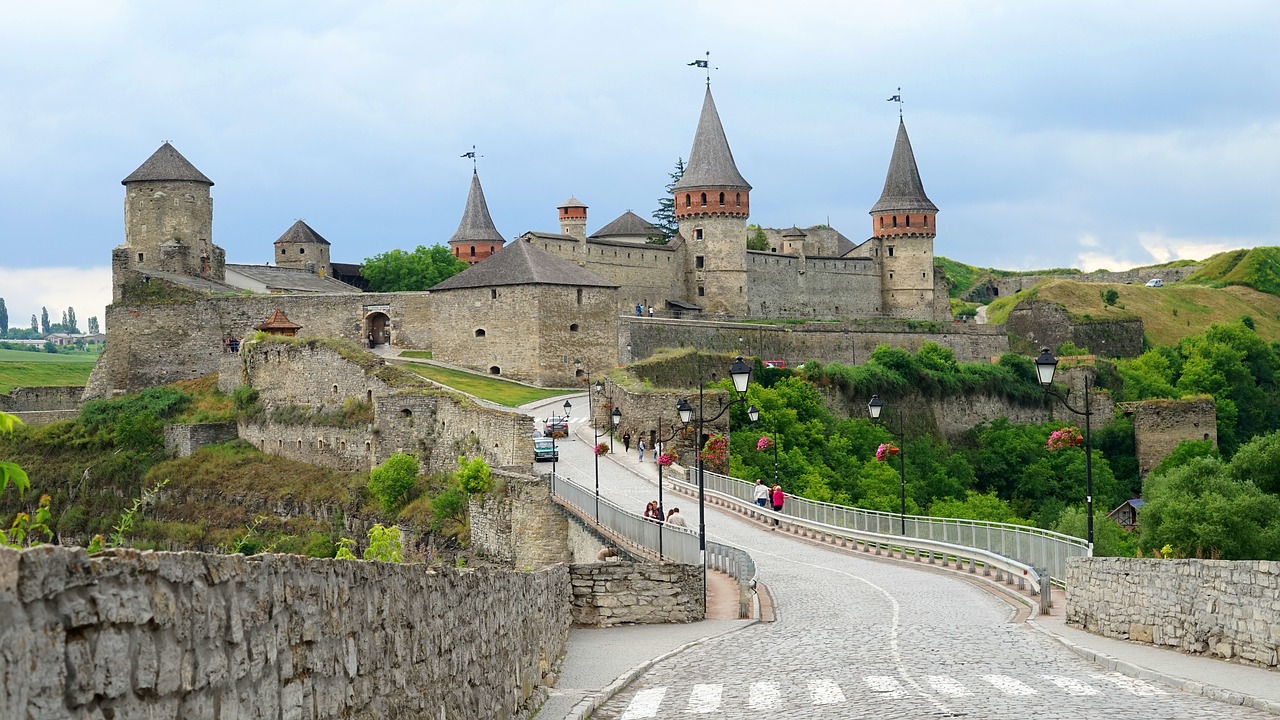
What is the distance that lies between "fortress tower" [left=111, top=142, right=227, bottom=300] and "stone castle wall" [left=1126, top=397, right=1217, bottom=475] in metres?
42.6

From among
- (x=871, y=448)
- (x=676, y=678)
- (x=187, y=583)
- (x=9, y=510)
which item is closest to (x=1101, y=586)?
(x=676, y=678)

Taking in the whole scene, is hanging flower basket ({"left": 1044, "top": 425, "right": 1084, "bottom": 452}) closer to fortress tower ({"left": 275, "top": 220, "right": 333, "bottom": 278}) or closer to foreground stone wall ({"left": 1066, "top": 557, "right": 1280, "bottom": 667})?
foreground stone wall ({"left": 1066, "top": 557, "right": 1280, "bottom": 667})

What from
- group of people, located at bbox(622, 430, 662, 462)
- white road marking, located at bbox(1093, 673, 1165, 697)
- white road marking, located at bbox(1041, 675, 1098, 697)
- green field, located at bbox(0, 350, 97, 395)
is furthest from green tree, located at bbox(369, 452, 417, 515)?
green field, located at bbox(0, 350, 97, 395)

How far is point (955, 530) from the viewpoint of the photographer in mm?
28562

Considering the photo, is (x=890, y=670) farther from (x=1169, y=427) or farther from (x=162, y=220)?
(x=1169, y=427)

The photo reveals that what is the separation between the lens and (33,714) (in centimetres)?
463

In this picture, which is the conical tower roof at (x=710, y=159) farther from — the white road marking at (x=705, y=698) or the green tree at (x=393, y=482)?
the white road marking at (x=705, y=698)

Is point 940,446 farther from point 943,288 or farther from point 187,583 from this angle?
point 187,583

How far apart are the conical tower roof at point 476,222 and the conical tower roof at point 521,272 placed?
108 feet

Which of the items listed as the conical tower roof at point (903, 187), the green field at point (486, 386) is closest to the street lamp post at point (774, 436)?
the green field at point (486, 386)

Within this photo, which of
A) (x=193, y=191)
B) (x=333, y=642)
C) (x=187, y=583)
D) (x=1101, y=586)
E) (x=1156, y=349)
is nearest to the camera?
(x=187, y=583)

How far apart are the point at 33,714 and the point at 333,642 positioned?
9.60ft

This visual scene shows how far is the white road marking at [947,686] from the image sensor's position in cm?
1379

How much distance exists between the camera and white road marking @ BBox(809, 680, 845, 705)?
13.5 m
